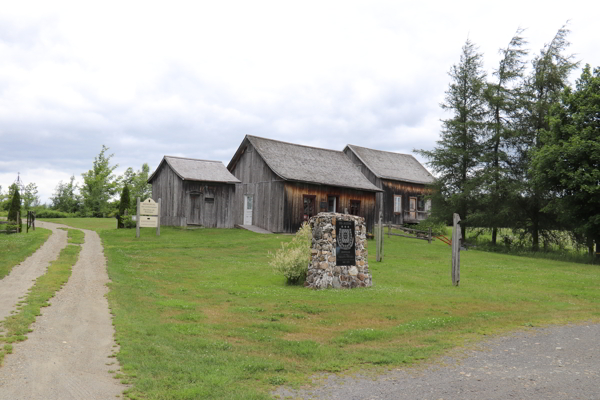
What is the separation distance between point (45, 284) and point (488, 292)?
13540mm

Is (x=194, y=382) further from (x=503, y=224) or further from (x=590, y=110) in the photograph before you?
(x=503, y=224)

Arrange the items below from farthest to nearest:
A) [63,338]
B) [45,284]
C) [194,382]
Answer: [45,284] < [63,338] < [194,382]

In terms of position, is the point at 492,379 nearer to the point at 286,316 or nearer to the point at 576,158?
the point at 286,316

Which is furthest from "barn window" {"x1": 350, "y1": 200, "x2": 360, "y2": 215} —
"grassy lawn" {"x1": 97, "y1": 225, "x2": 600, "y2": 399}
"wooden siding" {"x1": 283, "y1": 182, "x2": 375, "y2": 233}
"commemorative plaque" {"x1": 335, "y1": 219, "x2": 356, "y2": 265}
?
"commemorative plaque" {"x1": 335, "y1": 219, "x2": 356, "y2": 265}

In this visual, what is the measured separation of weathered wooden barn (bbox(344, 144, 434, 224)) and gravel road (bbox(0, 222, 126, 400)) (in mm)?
34582

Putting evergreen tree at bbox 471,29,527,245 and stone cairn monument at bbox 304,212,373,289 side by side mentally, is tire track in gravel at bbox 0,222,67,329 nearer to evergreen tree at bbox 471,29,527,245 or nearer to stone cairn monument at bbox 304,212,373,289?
stone cairn monument at bbox 304,212,373,289

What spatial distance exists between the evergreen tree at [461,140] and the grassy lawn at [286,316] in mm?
14290

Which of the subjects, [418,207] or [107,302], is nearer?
[107,302]

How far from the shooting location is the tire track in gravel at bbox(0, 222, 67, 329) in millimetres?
10977

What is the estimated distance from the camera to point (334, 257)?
607 inches

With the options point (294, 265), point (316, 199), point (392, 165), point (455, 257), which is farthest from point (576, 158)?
point (392, 165)

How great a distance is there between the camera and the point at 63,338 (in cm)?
830

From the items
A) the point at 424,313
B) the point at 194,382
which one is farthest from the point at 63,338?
the point at 424,313

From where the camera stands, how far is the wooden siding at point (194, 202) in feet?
118
